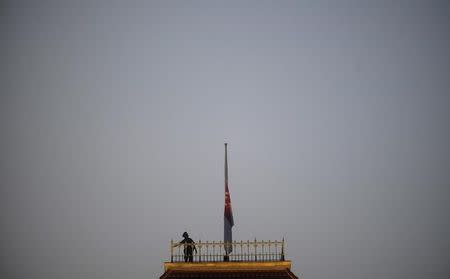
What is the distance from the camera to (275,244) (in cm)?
1313

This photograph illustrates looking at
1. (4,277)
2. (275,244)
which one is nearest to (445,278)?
(275,244)

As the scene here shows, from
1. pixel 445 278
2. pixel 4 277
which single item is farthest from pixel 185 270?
pixel 4 277

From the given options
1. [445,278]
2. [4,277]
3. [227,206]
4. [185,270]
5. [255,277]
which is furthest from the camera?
A: [4,277]

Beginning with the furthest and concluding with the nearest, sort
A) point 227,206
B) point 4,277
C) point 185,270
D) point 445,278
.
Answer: point 4,277
point 445,278
point 227,206
point 185,270

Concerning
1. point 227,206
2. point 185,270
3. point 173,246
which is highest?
point 227,206

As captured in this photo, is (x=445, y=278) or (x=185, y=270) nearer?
(x=185, y=270)

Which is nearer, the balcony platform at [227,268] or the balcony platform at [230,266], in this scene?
the balcony platform at [227,268]

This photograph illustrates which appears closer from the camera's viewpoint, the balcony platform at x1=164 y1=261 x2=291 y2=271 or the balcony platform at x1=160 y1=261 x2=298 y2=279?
the balcony platform at x1=160 y1=261 x2=298 y2=279

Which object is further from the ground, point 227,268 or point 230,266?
point 230,266

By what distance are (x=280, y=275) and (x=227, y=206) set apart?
454 cm

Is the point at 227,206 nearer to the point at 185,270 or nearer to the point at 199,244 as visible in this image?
the point at 199,244

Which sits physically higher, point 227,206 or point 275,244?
point 227,206

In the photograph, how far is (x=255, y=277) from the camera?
12117 mm

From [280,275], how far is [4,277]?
383 feet
